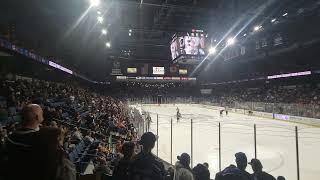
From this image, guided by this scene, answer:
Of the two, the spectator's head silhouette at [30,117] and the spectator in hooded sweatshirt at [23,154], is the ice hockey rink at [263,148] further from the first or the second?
the spectator in hooded sweatshirt at [23,154]

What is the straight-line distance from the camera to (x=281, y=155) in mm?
12516

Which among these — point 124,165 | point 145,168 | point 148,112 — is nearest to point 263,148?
point 148,112

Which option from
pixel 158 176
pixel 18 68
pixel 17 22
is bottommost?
pixel 158 176

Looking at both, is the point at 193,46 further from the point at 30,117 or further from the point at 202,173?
the point at 30,117

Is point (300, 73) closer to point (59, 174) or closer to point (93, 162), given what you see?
point (93, 162)

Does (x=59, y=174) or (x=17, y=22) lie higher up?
(x=17, y=22)

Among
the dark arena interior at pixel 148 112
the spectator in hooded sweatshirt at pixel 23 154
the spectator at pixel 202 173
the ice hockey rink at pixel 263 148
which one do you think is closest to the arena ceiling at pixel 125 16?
the dark arena interior at pixel 148 112

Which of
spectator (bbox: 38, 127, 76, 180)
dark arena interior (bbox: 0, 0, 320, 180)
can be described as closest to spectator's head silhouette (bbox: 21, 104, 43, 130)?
dark arena interior (bbox: 0, 0, 320, 180)

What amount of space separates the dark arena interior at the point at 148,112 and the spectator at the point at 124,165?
1 cm

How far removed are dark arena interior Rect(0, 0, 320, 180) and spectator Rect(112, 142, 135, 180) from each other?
0.01 metres

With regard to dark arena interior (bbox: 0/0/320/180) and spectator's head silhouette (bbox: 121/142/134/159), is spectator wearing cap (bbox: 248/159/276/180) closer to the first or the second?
dark arena interior (bbox: 0/0/320/180)

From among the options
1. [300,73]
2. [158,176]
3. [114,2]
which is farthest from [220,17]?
[300,73]

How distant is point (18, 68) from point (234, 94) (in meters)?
35.9

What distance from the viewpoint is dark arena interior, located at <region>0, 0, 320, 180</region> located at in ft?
8.64
